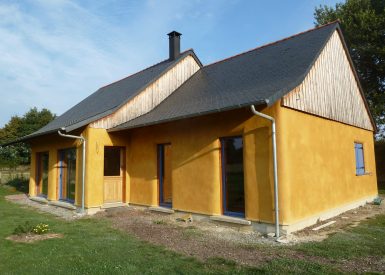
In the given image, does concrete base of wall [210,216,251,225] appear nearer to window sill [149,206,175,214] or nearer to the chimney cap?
window sill [149,206,175,214]

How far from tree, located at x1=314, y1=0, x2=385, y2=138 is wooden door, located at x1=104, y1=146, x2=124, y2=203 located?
18670mm

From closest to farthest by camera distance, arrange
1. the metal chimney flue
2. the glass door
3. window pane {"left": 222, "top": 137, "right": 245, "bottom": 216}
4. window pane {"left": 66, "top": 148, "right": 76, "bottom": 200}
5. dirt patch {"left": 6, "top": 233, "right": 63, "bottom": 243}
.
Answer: dirt patch {"left": 6, "top": 233, "right": 63, "bottom": 243}
window pane {"left": 222, "top": 137, "right": 245, "bottom": 216}
window pane {"left": 66, "top": 148, "right": 76, "bottom": 200}
the glass door
the metal chimney flue

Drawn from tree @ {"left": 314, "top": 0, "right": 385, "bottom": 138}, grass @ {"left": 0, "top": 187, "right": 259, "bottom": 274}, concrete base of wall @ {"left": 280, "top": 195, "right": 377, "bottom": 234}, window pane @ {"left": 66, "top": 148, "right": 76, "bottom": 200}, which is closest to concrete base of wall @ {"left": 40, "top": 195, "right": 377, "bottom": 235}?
concrete base of wall @ {"left": 280, "top": 195, "right": 377, "bottom": 234}

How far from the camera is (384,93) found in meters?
22.6

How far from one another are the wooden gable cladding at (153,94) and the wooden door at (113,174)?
1.12 meters

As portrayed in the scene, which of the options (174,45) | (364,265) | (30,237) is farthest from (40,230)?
(174,45)

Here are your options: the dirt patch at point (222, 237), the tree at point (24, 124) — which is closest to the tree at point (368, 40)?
the dirt patch at point (222, 237)

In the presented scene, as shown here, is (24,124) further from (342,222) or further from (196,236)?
(342,222)

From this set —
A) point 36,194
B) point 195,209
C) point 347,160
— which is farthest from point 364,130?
point 36,194

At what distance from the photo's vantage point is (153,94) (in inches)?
509

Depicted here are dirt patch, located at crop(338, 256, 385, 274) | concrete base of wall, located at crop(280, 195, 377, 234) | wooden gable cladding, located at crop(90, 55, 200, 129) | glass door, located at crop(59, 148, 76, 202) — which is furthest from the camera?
glass door, located at crop(59, 148, 76, 202)

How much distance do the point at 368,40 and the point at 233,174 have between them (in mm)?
18896

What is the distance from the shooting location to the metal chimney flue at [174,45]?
49.5 ft

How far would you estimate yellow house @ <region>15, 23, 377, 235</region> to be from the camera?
769cm
